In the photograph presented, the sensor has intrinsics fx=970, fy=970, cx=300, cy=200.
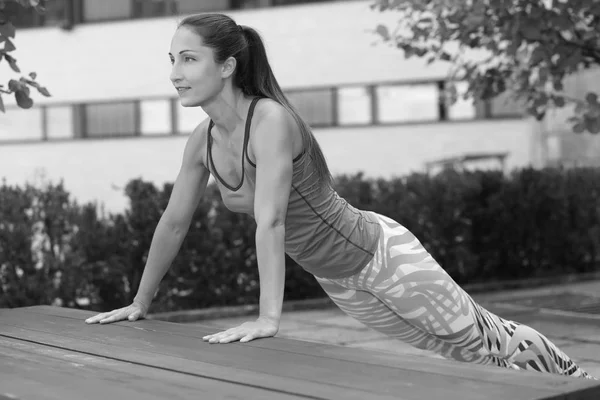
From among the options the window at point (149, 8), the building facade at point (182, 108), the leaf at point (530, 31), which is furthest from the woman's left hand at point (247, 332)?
the window at point (149, 8)

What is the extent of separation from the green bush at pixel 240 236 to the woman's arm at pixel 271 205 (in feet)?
17.9

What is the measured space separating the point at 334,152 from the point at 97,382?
1893cm

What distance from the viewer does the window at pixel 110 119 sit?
909 inches

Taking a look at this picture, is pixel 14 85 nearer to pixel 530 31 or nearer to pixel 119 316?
pixel 119 316

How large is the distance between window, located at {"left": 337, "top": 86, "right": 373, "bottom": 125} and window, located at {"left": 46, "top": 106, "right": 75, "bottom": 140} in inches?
271

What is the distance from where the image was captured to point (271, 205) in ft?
9.93

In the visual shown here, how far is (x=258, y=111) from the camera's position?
3180 mm

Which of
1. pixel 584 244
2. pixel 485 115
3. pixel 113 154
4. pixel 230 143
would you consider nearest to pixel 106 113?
pixel 113 154

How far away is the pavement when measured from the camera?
670cm

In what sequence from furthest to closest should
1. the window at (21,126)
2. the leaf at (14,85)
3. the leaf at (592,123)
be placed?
the window at (21,126), the leaf at (592,123), the leaf at (14,85)

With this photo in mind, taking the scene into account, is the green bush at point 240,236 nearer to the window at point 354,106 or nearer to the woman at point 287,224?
the woman at point 287,224

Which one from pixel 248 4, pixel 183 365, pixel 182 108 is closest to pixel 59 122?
pixel 182 108

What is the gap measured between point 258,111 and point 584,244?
9715 mm

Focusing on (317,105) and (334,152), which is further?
(317,105)
